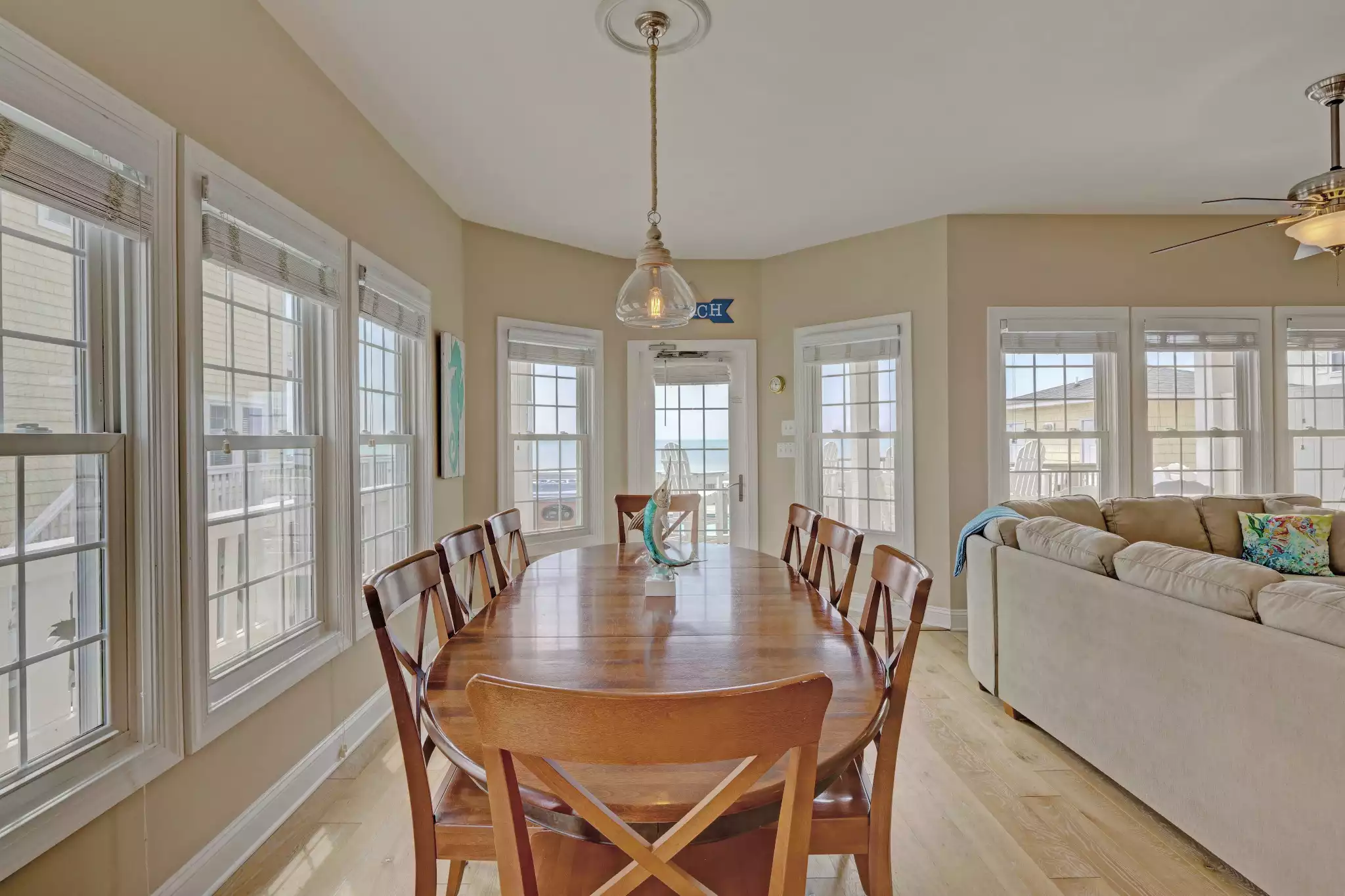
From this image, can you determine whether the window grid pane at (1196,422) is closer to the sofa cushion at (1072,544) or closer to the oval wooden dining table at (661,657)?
the sofa cushion at (1072,544)

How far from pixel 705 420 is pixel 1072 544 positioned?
2.87 m

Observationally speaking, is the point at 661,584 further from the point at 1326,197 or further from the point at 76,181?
the point at 1326,197

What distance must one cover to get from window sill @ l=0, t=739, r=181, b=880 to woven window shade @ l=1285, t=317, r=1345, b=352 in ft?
20.3

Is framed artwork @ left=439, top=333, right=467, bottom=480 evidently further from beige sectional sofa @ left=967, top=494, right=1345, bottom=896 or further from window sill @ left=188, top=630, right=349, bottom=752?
beige sectional sofa @ left=967, top=494, right=1345, bottom=896

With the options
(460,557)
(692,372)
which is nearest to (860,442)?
(692,372)

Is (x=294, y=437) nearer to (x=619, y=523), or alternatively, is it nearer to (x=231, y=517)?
(x=231, y=517)

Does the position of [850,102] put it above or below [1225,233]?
above

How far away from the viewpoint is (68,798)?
1328 millimetres

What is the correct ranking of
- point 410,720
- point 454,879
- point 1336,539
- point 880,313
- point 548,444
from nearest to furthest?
point 410,720 < point 454,879 < point 1336,539 < point 880,313 < point 548,444

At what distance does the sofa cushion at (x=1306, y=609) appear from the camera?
4.89 ft

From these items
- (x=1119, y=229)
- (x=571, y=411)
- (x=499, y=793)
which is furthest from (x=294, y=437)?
(x=1119, y=229)

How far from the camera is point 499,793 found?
2.52 ft

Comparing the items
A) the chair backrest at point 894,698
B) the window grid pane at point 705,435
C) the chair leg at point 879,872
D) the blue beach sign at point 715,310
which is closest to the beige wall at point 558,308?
the blue beach sign at point 715,310

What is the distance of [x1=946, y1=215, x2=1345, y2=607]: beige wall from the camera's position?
4082mm
